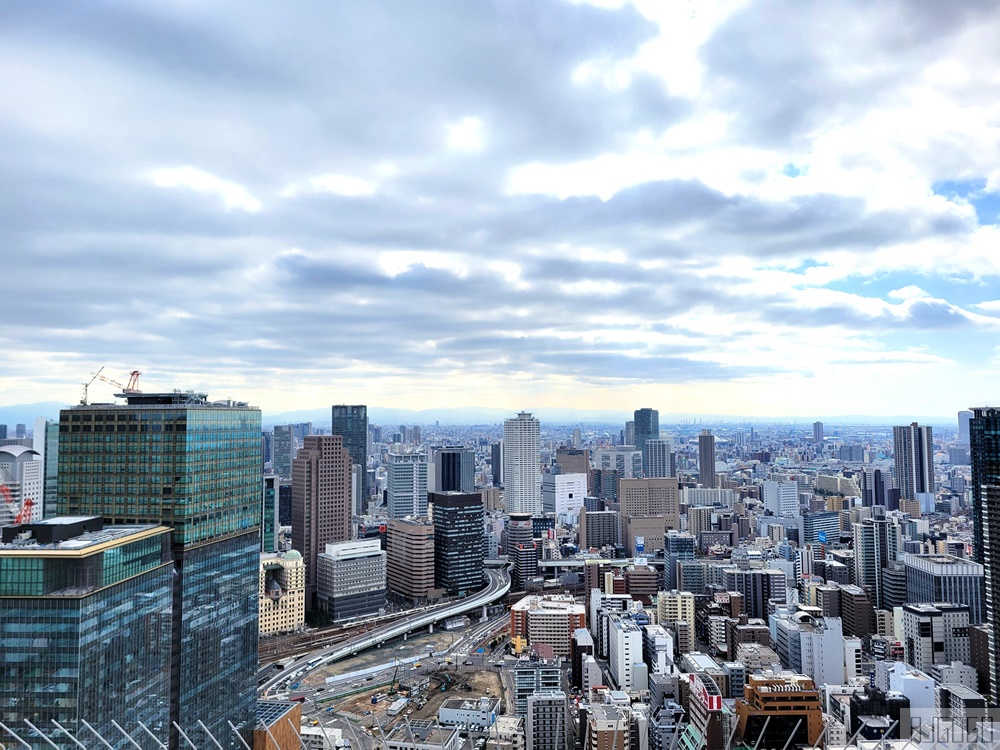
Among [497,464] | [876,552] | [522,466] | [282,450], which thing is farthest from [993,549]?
[497,464]

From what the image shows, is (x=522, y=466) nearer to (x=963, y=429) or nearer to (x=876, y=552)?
(x=876, y=552)

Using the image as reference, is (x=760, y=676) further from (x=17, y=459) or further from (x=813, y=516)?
(x=813, y=516)

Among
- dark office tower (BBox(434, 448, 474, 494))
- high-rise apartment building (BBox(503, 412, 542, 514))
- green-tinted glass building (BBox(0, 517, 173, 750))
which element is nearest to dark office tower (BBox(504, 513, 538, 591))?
dark office tower (BBox(434, 448, 474, 494))

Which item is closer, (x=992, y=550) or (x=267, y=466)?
(x=992, y=550)

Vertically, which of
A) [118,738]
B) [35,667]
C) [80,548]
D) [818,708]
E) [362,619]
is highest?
[80,548]

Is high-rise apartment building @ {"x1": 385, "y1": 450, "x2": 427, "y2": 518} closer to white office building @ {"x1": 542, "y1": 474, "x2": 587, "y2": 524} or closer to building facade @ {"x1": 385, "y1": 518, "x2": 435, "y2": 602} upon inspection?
white office building @ {"x1": 542, "y1": 474, "x2": 587, "y2": 524}

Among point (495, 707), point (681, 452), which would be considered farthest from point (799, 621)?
point (681, 452)
